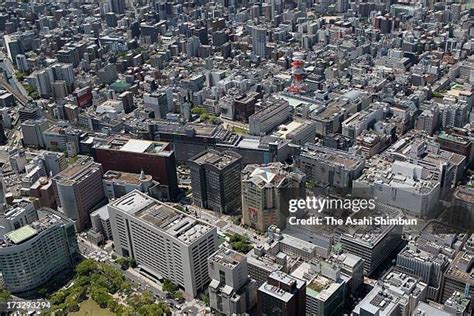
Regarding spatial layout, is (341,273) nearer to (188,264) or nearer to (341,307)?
(341,307)

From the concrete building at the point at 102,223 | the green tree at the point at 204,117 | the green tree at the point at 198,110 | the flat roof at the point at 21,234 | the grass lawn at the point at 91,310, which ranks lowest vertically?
the grass lawn at the point at 91,310

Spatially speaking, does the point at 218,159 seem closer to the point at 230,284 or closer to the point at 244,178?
the point at 244,178

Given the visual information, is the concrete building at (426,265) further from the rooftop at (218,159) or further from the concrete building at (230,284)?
the rooftop at (218,159)

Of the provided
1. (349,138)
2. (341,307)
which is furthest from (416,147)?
(341,307)

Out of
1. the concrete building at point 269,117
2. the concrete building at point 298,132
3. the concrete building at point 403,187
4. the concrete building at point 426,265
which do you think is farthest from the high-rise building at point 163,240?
the concrete building at point 269,117

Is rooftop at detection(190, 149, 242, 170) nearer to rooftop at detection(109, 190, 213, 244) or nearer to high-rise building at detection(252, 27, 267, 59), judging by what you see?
rooftop at detection(109, 190, 213, 244)

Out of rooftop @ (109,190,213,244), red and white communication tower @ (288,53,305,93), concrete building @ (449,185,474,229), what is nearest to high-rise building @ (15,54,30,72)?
red and white communication tower @ (288,53,305,93)

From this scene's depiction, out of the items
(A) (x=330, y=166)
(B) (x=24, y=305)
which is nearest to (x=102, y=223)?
(B) (x=24, y=305)
